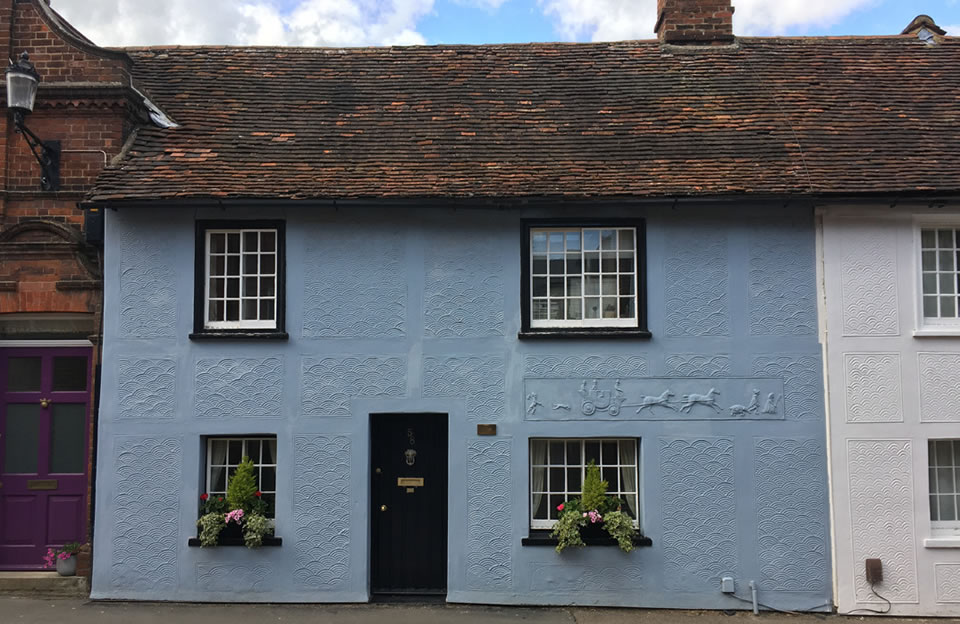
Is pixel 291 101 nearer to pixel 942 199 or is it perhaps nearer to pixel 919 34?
pixel 942 199

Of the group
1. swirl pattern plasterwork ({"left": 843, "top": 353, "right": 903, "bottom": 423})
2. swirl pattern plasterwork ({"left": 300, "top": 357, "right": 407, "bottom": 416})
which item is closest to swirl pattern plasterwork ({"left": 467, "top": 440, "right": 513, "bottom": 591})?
swirl pattern plasterwork ({"left": 300, "top": 357, "right": 407, "bottom": 416})

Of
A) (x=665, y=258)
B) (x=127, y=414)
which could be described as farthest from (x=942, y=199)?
(x=127, y=414)

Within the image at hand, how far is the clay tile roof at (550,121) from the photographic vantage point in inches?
353

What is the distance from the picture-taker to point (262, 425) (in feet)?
29.5

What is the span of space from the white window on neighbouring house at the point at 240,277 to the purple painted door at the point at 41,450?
73.8 inches

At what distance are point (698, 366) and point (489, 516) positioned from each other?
3.06 metres

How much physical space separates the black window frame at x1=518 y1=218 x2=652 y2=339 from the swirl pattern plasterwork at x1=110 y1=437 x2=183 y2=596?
4.49m

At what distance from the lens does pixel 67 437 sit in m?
9.43

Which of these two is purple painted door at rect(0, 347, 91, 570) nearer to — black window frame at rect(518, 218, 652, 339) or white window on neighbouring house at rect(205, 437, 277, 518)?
white window on neighbouring house at rect(205, 437, 277, 518)

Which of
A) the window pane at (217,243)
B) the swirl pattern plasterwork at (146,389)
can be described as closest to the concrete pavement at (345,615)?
the swirl pattern plasterwork at (146,389)

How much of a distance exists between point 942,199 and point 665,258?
3.20m

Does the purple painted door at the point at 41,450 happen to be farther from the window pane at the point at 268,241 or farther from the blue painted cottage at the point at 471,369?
the window pane at the point at 268,241

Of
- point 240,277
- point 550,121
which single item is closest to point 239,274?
point 240,277

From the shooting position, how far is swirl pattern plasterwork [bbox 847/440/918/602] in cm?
854
